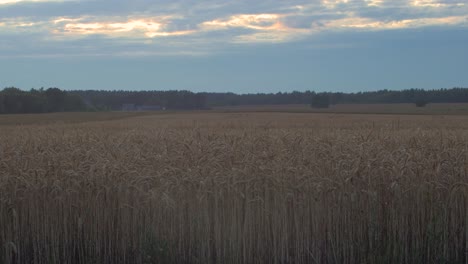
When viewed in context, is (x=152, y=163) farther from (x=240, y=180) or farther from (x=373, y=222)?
(x=373, y=222)

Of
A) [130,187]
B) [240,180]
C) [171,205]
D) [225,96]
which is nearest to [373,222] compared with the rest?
[240,180]

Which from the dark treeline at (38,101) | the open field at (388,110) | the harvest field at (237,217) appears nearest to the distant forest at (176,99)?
the dark treeline at (38,101)

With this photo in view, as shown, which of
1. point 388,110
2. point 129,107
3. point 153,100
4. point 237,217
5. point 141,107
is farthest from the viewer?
point 153,100

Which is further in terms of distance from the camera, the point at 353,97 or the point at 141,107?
the point at 353,97

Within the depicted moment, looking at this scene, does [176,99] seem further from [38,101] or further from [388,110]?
[388,110]

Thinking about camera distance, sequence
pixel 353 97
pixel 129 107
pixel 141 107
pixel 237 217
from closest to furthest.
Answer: pixel 237 217, pixel 141 107, pixel 129 107, pixel 353 97

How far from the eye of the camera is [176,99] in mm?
87812

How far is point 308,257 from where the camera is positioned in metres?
6.77

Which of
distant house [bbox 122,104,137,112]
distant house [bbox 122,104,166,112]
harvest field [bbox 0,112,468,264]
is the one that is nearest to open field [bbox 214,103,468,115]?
distant house [bbox 122,104,166,112]

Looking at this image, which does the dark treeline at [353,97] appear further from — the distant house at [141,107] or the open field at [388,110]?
the open field at [388,110]

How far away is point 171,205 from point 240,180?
0.83 m

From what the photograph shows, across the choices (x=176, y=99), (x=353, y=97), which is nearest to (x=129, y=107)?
(x=176, y=99)

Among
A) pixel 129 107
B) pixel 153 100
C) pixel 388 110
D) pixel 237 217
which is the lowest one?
pixel 388 110

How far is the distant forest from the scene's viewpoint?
6925 cm
